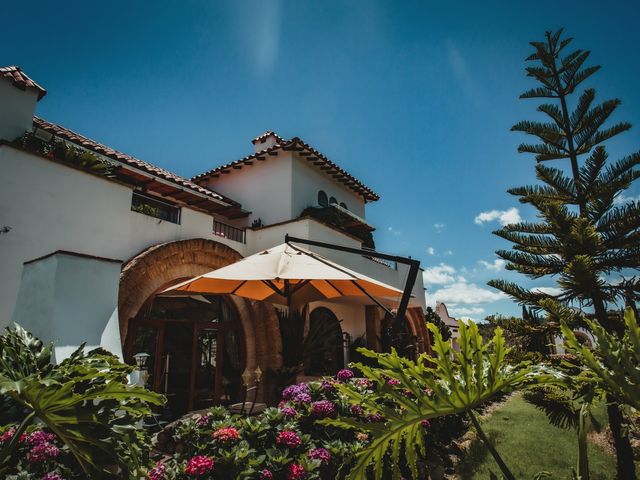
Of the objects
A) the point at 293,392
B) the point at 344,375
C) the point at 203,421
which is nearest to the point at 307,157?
the point at 344,375

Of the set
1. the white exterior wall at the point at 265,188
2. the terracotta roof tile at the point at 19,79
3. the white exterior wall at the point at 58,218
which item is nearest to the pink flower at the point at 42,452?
the white exterior wall at the point at 58,218

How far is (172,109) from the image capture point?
8680mm

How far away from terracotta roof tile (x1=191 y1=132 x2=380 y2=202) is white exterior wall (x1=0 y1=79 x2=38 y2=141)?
22.9 feet

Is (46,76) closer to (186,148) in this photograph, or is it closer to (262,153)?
(186,148)

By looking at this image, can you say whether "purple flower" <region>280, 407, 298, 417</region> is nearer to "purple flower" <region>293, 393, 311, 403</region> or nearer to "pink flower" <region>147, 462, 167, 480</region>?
"purple flower" <region>293, 393, 311, 403</region>

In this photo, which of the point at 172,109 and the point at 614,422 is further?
the point at 172,109

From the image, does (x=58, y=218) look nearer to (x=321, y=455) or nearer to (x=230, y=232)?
(x=230, y=232)

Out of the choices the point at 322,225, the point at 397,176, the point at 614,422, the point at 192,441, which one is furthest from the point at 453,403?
the point at 397,176

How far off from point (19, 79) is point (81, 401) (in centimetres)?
853

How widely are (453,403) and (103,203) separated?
7.72 m

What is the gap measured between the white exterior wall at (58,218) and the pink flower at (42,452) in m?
4.61

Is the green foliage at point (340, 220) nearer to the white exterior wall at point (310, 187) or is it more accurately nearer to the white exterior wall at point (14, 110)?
the white exterior wall at point (310, 187)

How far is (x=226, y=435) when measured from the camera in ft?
9.40

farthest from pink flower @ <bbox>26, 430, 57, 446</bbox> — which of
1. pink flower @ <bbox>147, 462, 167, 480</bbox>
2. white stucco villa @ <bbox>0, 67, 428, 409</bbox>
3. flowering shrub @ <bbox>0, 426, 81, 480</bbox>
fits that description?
white stucco villa @ <bbox>0, 67, 428, 409</bbox>
